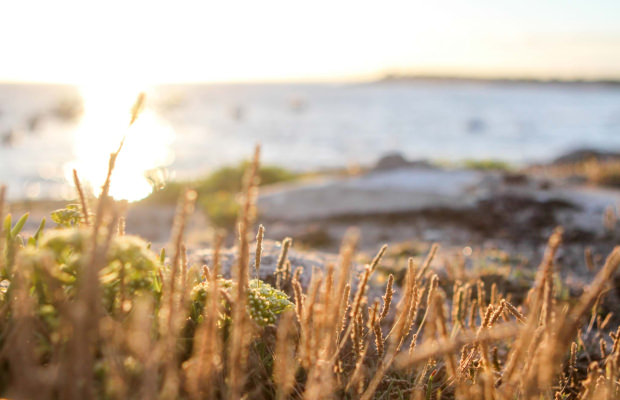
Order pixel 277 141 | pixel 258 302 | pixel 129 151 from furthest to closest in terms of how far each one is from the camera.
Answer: pixel 277 141 < pixel 129 151 < pixel 258 302

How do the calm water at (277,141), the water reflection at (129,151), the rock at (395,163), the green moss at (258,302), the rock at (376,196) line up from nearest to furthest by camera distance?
1. the green moss at (258,302)
2. the rock at (376,196)
3. the rock at (395,163)
4. the water reflection at (129,151)
5. the calm water at (277,141)

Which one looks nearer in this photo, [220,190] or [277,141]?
[220,190]

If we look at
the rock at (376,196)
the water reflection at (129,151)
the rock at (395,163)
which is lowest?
the rock at (376,196)

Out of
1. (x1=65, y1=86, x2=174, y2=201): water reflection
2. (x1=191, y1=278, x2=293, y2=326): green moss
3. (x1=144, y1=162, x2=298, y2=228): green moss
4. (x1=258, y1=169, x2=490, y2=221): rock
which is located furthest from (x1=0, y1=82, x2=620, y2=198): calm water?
(x1=191, y1=278, x2=293, y2=326): green moss

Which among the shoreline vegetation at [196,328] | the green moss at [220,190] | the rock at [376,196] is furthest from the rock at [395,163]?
the shoreline vegetation at [196,328]

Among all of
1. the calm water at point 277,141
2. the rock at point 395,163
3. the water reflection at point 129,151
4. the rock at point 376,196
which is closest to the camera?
the rock at point 376,196

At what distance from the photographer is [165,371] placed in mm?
1583

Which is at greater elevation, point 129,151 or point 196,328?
point 129,151

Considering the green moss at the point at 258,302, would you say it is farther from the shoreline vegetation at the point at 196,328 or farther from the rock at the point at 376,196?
the rock at the point at 376,196

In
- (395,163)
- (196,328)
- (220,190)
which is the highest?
(395,163)

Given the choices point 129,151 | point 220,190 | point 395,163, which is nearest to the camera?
point 220,190

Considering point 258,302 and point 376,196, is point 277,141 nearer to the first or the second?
point 376,196

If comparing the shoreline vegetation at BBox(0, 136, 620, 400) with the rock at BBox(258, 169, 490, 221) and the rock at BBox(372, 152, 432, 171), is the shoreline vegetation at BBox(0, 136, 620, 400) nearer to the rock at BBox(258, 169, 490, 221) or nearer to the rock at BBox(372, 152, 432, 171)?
the rock at BBox(258, 169, 490, 221)

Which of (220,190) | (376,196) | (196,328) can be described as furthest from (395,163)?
(196,328)
